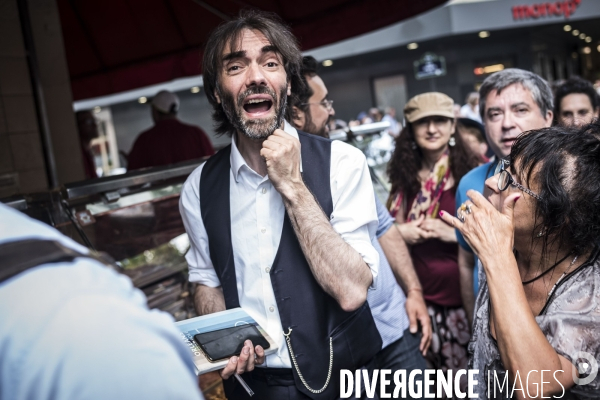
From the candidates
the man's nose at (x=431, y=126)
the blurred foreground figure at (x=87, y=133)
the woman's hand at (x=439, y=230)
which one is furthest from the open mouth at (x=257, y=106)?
the blurred foreground figure at (x=87, y=133)

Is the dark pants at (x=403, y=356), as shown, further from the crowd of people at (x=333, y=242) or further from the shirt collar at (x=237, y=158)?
the shirt collar at (x=237, y=158)

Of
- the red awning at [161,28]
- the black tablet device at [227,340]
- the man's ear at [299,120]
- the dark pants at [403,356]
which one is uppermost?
the red awning at [161,28]

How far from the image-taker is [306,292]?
1699 millimetres

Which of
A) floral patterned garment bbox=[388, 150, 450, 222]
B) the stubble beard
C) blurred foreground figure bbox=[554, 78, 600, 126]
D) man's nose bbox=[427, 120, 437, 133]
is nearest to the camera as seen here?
the stubble beard

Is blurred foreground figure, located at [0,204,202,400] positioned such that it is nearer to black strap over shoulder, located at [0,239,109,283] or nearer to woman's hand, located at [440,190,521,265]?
black strap over shoulder, located at [0,239,109,283]

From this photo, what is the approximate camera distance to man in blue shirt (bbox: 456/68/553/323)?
2330mm

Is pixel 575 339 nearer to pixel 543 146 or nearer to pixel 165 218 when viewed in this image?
pixel 543 146

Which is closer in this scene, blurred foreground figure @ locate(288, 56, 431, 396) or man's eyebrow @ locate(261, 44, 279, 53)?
man's eyebrow @ locate(261, 44, 279, 53)

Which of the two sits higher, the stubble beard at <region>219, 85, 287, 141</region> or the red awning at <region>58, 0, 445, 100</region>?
the red awning at <region>58, 0, 445, 100</region>

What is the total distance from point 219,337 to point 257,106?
0.80 meters

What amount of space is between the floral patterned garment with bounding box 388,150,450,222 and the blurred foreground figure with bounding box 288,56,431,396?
510mm

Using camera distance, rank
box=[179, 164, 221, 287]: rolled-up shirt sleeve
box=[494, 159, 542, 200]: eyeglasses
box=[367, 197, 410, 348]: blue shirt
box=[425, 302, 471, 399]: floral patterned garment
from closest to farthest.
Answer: box=[494, 159, 542, 200]: eyeglasses, box=[179, 164, 221, 287]: rolled-up shirt sleeve, box=[367, 197, 410, 348]: blue shirt, box=[425, 302, 471, 399]: floral patterned garment

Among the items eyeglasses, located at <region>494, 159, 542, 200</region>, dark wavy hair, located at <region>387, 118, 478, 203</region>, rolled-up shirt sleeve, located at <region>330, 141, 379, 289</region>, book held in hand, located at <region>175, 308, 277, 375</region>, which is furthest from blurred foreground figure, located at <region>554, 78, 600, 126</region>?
book held in hand, located at <region>175, 308, 277, 375</region>

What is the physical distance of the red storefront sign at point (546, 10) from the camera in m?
17.5
